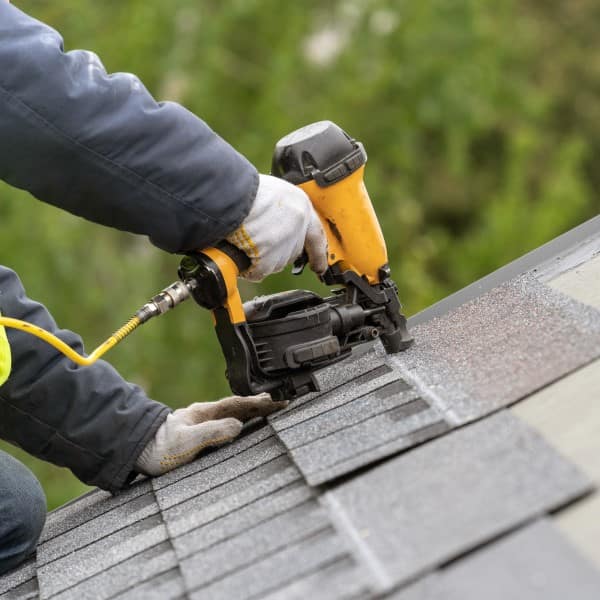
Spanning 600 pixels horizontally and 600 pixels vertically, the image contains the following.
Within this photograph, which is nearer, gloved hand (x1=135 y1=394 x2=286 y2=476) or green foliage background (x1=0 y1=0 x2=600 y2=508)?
gloved hand (x1=135 y1=394 x2=286 y2=476)

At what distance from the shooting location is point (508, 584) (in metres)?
1.46

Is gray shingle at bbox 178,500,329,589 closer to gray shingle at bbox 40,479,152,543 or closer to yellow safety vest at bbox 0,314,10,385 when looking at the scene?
yellow safety vest at bbox 0,314,10,385

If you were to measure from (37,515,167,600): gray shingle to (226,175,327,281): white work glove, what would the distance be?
2.27ft

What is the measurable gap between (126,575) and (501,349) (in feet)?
3.26

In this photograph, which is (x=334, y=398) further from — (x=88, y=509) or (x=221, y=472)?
(x=88, y=509)

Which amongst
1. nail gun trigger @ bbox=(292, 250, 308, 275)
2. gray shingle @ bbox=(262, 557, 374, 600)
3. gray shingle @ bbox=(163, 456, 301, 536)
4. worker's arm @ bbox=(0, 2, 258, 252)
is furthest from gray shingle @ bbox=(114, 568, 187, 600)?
nail gun trigger @ bbox=(292, 250, 308, 275)

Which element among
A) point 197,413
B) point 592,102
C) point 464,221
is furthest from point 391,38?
point 197,413

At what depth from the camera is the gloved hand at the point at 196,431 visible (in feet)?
8.77

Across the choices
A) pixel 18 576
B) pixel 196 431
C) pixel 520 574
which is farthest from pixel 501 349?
pixel 18 576

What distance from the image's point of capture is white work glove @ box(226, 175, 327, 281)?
2.51m

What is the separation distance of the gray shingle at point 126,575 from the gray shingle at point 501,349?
652 millimetres

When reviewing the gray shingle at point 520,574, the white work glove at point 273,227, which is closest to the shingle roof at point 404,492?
the gray shingle at point 520,574

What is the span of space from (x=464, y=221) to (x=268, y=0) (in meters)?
5.35

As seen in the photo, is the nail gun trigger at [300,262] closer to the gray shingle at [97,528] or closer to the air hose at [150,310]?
the air hose at [150,310]
